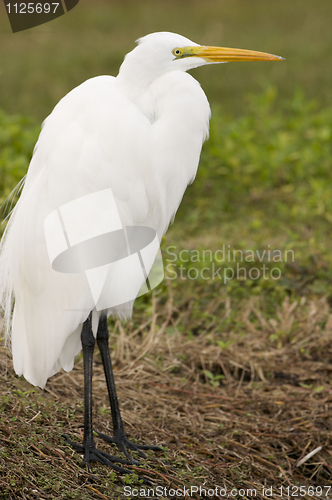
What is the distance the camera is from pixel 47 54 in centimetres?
823

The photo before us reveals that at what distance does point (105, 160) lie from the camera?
189 centimetres

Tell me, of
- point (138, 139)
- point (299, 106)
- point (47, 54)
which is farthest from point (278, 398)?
point (47, 54)

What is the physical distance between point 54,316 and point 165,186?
0.63 m

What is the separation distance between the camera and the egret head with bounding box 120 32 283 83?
6.28 feet

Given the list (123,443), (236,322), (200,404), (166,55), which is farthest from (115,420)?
(166,55)

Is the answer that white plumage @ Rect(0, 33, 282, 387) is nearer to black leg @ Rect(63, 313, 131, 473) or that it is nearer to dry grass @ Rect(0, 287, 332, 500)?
black leg @ Rect(63, 313, 131, 473)

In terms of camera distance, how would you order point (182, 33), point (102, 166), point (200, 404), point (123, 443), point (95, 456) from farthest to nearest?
point (182, 33) < point (200, 404) < point (123, 443) < point (95, 456) < point (102, 166)

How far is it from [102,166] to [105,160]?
0.02 metres

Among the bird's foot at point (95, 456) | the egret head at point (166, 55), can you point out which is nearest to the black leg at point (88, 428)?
the bird's foot at point (95, 456)

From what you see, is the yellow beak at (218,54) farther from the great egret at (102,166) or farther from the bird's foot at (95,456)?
the bird's foot at (95,456)

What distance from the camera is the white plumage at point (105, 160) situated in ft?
6.22

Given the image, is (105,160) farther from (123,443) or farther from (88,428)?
(123,443)

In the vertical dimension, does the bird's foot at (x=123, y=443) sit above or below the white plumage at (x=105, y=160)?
below

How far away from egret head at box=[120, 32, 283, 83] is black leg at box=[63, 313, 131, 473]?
96 cm
